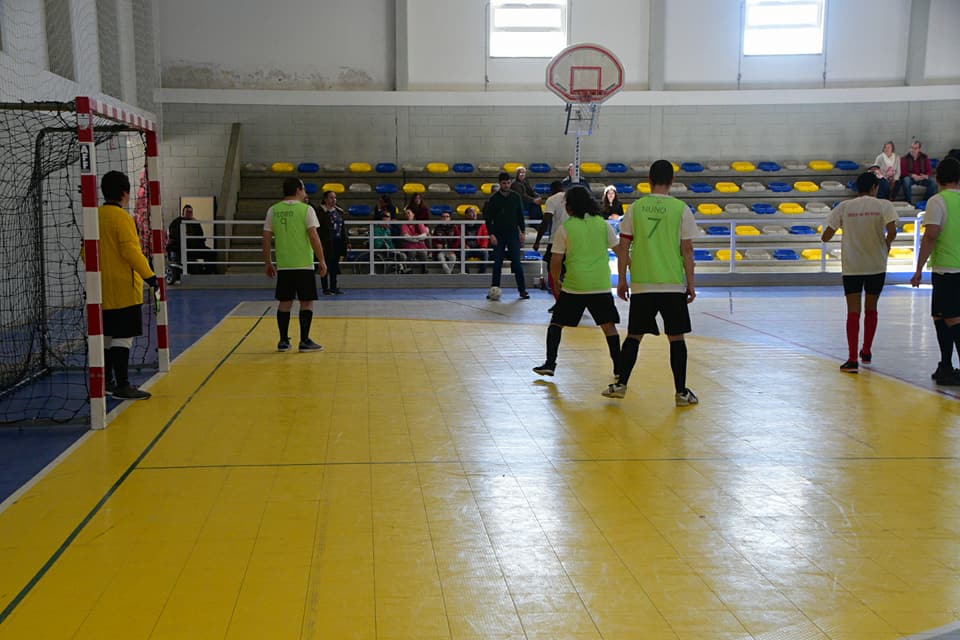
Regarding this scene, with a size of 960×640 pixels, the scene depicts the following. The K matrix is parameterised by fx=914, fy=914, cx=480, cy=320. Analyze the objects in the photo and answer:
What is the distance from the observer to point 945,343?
8180 millimetres

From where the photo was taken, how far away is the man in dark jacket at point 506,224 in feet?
50.2

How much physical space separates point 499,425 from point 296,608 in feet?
10.6

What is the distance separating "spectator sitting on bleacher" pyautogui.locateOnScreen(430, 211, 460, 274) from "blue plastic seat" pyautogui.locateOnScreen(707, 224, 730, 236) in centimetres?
636

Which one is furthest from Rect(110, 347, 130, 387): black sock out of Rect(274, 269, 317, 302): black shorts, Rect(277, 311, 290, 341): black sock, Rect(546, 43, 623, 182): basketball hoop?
Rect(546, 43, 623, 182): basketball hoop

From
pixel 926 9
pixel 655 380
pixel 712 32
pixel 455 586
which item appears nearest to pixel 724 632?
pixel 455 586

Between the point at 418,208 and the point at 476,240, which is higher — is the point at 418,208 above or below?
above

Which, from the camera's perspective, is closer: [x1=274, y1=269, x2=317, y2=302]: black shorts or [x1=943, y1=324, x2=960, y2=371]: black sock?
[x1=943, y1=324, x2=960, y2=371]: black sock

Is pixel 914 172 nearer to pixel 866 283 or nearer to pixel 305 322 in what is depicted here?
pixel 866 283

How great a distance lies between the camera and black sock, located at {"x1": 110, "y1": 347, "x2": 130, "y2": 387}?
24.8 feet

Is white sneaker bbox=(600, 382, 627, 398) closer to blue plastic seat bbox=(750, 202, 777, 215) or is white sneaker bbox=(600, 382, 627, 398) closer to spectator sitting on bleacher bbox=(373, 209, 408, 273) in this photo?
Answer: spectator sitting on bleacher bbox=(373, 209, 408, 273)

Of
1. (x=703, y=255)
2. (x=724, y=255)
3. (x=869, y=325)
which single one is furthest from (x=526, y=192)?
(x=869, y=325)

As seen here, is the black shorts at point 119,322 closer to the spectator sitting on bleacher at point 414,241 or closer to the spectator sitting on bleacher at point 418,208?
the spectator sitting on bleacher at point 414,241

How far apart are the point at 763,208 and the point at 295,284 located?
1646 cm

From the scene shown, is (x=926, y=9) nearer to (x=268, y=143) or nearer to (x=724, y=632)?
(x=268, y=143)
